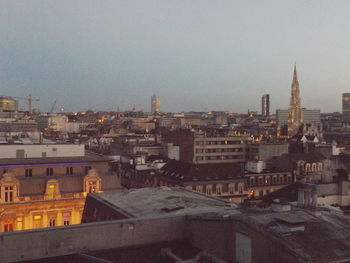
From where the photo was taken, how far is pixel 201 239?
25.9 m

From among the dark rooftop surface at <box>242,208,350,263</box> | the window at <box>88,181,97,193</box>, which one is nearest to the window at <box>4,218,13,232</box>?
the window at <box>88,181,97,193</box>

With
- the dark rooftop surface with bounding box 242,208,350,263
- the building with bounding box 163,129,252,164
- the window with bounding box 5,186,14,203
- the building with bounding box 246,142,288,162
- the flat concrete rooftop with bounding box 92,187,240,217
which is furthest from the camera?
the building with bounding box 246,142,288,162

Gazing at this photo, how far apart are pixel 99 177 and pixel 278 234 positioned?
33.5 metres

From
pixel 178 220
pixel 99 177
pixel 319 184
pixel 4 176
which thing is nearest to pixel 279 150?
pixel 319 184

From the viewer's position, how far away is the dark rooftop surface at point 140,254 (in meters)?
23.9

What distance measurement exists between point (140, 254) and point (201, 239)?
3.58 metres

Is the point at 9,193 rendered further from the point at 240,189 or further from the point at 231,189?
the point at 240,189

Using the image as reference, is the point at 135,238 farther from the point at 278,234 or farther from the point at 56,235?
the point at 278,234

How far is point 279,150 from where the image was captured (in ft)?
414

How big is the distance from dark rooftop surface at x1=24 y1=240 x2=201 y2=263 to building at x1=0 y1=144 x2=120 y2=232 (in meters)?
25.8

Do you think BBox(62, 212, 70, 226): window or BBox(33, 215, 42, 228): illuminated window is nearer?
BBox(33, 215, 42, 228): illuminated window

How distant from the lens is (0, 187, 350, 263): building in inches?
837

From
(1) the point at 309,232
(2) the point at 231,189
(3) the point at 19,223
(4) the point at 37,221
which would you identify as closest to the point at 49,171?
(4) the point at 37,221

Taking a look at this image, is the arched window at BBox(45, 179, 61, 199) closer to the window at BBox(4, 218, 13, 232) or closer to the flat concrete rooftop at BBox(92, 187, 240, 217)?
the window at BBox(4, 218, 13, 232)
